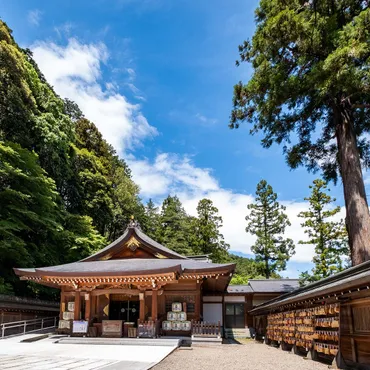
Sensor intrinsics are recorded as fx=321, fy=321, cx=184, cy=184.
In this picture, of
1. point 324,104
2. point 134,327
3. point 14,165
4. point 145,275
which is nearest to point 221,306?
point 134,327

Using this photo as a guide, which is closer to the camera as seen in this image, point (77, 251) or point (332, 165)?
point (332, 165)

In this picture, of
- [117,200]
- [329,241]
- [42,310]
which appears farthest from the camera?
[117,200]

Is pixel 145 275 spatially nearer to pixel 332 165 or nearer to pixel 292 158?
pixel 292 158

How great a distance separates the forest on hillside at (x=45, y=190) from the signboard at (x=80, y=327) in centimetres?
483

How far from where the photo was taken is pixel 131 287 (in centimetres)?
1446

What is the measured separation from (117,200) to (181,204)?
1344 centimetres

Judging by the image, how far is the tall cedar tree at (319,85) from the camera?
930 cm

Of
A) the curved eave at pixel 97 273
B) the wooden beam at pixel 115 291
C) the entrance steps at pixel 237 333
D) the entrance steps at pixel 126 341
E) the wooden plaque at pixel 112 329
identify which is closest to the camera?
the entrance steps at pixel 126 341

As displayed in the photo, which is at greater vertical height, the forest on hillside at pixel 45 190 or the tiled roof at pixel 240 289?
the forest on hillside at pixel 45 190

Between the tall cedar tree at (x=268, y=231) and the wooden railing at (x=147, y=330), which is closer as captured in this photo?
the wooden railing at (x=147, y=330)

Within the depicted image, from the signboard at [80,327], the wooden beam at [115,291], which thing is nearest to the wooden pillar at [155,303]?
the wooden beam at [115,291]

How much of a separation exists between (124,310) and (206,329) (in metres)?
4.90

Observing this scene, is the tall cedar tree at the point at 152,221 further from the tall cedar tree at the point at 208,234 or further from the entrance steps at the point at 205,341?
the entrance steps at the point at 205,341

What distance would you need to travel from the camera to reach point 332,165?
1320 cm
